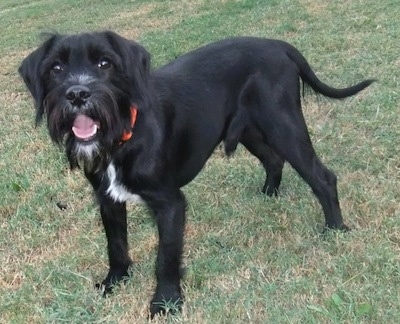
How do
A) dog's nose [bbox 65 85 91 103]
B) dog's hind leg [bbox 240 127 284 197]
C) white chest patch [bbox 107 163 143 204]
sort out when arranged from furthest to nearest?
dog's hind leg [bbox 240 127 284 197] → white chest patch [bbox 107 163 143 204] → dog's nose [bbox 65 85 91 103]

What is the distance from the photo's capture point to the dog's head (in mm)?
3217

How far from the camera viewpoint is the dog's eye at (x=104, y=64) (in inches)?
132

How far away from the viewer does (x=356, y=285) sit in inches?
149

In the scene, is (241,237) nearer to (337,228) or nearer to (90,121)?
(337,228)

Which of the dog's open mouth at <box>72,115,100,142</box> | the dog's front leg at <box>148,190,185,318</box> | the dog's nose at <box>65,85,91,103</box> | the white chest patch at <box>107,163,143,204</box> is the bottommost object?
the dog's front leg at <box>148,190,185,318</box>

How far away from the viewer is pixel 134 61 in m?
3.40

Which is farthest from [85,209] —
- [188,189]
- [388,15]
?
[388,15]

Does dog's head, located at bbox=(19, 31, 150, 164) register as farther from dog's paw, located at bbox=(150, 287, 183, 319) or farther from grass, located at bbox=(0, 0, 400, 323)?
grass, located at bbox=(0, 0, 400, 323)

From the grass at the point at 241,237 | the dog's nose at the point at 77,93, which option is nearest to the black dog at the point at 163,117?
the dog's nose at the point at 77,93

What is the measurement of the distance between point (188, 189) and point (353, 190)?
1288mm

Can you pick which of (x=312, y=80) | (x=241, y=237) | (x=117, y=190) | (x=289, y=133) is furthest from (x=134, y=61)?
(x=312, y=80)

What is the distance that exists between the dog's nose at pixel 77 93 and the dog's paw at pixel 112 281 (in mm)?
1411

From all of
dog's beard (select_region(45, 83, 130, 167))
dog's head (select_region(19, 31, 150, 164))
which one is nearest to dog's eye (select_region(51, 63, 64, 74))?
dog's head (select_region(19, 31, 150, 164))

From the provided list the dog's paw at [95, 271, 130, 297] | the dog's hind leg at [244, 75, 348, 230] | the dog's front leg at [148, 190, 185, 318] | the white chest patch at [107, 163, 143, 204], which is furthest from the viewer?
the dog's hind leg at [244, 75, 348, 230]
